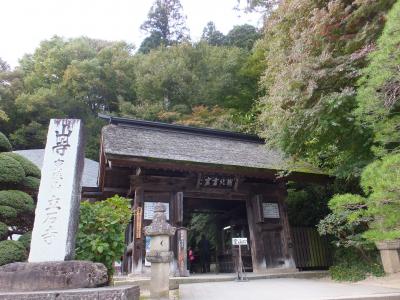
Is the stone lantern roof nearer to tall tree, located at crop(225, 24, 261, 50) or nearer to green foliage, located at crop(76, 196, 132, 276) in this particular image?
green foliage, located at crop(76, 196, 132, 276)

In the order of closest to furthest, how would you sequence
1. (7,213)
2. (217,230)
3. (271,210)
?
(7,213)
(271,210)
(217,230)

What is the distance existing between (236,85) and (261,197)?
1400 cm

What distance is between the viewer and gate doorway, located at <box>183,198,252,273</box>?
41.4 ft

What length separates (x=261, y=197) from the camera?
10789 mm

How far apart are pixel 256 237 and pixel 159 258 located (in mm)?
5841

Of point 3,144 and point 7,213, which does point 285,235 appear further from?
point 3,144

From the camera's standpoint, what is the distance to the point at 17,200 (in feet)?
20.5

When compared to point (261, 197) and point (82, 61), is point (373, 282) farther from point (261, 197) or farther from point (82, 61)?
point (82, 61)

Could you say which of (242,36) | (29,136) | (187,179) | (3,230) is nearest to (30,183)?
(3,230)

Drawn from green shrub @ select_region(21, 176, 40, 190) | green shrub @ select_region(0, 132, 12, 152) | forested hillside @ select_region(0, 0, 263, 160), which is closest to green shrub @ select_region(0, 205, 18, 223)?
green shrub @ select_region(21, 176, 40, 190)

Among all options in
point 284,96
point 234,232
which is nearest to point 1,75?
point 234,232

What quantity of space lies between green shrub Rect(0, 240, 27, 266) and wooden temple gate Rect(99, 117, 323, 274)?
3103mm

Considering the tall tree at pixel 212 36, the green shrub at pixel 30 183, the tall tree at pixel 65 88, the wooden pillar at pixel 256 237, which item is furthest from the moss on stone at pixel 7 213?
the tall tree at pixel 212 36

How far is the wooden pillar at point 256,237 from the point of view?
10352 mm
